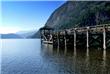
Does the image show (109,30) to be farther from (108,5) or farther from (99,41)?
(108,5)

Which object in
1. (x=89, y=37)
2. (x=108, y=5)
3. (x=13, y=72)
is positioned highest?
A: (x=108, y=5)

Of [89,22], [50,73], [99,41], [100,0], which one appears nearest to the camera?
[50,73]

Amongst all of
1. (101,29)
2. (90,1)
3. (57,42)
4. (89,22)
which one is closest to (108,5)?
(89,22)

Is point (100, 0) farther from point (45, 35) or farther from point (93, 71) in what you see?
point (93, 71)

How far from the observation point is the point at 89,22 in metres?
139

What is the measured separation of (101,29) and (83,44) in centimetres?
913

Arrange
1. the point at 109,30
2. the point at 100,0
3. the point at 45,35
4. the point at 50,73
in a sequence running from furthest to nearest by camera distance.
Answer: the point at 100,0 < the point at 45,35 < the point at 109,30 < the point at 50,73

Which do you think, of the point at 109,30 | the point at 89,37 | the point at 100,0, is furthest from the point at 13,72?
the point at 100,0

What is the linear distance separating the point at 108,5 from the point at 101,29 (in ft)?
364

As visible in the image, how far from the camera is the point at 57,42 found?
51.5 m

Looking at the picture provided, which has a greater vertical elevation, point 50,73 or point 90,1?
point 90,1

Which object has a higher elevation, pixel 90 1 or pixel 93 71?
pixel 90 1

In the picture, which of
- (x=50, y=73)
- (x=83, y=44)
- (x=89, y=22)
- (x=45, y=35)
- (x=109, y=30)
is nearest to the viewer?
(x=50, y=73)

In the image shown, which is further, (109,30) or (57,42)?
(57,42)
